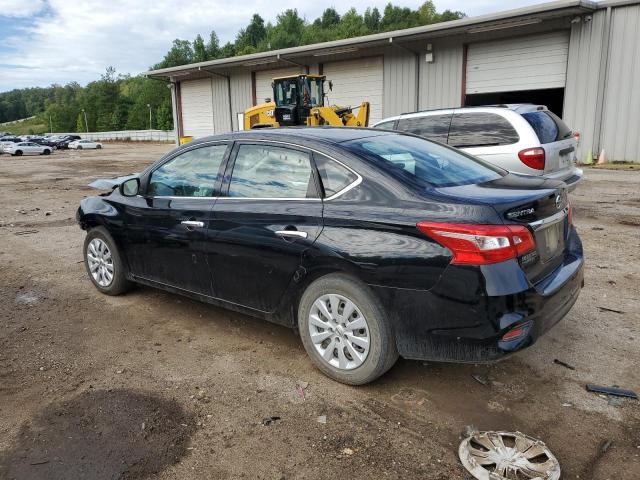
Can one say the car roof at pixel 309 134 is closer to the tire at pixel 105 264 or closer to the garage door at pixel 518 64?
the tire at pixel 105 264

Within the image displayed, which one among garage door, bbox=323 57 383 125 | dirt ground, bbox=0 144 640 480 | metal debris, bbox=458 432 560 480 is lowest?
dirt ground, bbox=0 144 640 480

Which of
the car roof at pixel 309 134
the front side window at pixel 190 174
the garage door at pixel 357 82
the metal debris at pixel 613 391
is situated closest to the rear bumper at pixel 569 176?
the car roof at pixel 309 134

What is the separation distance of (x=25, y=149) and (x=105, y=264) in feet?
137

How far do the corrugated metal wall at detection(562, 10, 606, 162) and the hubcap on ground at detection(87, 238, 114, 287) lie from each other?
704 inches

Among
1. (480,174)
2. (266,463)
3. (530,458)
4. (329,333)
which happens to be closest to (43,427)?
(266,463)

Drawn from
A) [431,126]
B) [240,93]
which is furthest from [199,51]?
[431,126]

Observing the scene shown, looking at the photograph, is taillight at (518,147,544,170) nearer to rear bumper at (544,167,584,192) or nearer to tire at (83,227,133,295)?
rear bumper at (544,167,584,192)

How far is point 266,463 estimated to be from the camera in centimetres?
269

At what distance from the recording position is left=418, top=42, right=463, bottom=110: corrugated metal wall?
21312 mm

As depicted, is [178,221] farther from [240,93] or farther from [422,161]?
[240,93]

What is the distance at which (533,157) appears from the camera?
23.1 ft

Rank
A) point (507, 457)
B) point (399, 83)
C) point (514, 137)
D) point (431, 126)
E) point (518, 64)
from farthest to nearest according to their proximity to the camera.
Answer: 1. point (399, 83)
2. point (518, 64)
3. point (431, 126)
4. point (514, 137)
5. point (507, 457)

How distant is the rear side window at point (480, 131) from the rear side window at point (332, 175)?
4611mm

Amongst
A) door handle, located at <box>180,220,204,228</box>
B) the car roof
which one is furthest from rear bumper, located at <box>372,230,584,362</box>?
door handle, located at <box>180,220,204,228</box>
